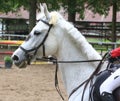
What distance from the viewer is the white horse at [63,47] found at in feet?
16.3

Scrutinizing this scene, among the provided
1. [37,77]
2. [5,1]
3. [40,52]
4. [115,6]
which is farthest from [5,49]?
[40,52]

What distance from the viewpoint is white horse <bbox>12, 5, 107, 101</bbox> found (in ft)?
16.3

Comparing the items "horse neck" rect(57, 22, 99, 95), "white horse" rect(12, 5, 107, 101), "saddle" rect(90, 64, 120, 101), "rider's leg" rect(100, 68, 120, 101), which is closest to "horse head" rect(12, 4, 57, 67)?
"white horse" rect(12, 5, 107, 101)

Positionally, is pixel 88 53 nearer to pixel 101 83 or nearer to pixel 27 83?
pixel 101 83

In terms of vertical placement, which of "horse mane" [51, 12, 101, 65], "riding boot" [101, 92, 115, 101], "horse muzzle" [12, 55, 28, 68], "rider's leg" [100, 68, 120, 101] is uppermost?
"horse mane" [51, 12, 101, 65]

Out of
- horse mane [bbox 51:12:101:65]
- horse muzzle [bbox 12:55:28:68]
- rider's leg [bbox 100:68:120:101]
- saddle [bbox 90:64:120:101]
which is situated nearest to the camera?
rider's leg [bbox 100:68:120:101]

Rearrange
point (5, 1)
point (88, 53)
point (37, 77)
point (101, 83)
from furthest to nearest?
point (5, 1), point (37, 77), point (88, 53), point (101, 83)

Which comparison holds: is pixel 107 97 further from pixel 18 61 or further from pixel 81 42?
pixel 18 61

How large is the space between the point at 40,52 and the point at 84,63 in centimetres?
54

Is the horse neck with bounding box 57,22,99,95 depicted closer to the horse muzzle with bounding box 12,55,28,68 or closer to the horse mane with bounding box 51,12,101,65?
the horse mane with bounding box 51,12,101,65

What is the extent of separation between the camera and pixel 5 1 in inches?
1006

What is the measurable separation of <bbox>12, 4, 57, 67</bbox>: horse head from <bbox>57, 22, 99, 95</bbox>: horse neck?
0.12 m

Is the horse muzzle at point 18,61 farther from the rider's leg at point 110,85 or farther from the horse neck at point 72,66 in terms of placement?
the rider's leg at point 110,85

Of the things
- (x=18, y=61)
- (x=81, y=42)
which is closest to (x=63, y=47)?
(x=81, y=42)
